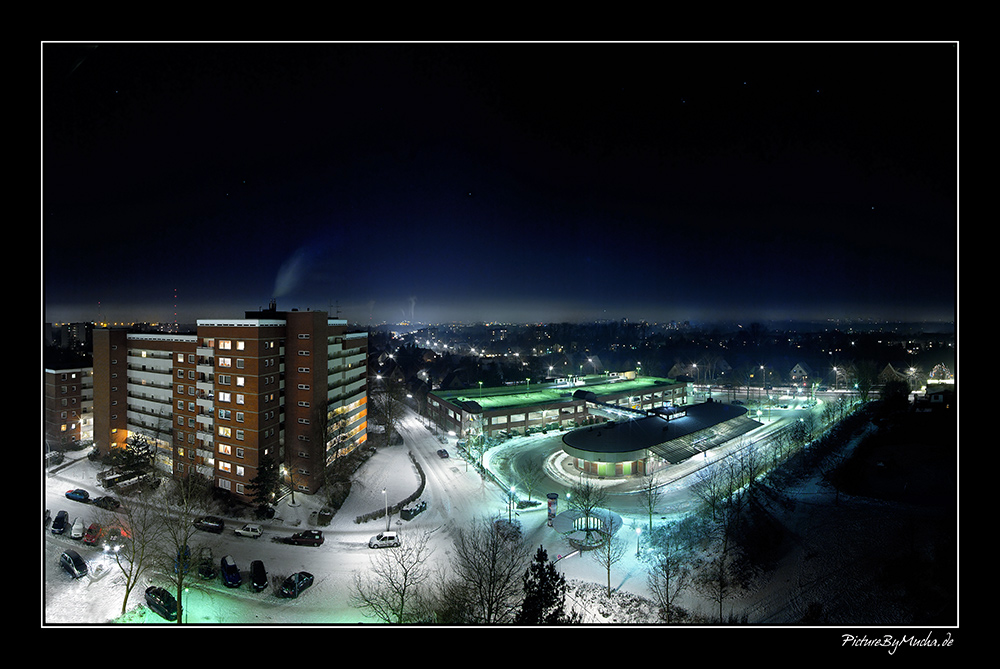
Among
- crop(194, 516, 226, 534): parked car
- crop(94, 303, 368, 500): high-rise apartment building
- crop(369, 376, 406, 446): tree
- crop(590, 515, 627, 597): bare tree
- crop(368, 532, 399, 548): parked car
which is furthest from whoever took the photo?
crop(369, 376, 406, 446): tree

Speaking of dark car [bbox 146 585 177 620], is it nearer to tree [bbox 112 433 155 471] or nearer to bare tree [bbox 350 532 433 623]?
bare tree [bbox 350 532 433 623]

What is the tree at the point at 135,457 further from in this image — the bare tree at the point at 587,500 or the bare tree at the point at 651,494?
the bare tree at the point at 651,494

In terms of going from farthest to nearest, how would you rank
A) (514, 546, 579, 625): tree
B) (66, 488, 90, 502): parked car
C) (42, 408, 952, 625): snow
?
(66, 488, 90, 502): parked car
(42, 408, 952, 625): snow
(514, 546, 579, 625): tree

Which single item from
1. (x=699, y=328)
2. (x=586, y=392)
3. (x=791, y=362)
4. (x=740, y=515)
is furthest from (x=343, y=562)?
(x=699, y=328)

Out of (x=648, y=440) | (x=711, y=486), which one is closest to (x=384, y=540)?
(x=711, y=486)

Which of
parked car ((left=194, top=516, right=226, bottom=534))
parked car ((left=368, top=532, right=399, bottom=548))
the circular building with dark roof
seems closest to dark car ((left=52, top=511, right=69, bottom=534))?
parked car ((left=194, top=516, right=226, bottom=534))

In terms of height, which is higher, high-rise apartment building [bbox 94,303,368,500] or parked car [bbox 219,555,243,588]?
high-rise apartment building [bbox 94,303,368,500]

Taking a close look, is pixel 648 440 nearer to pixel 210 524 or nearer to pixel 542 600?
pixel 542 600

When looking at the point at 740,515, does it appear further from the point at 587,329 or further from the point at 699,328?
the point at 699,328
